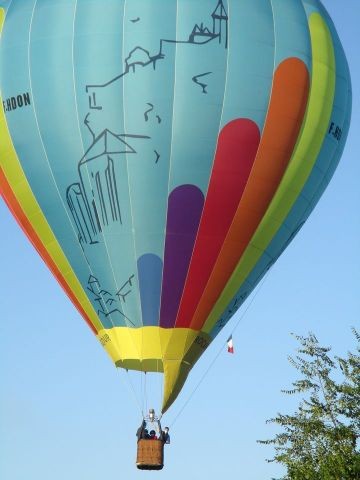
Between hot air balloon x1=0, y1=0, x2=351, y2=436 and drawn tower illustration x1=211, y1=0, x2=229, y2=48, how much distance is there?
0.03 meters

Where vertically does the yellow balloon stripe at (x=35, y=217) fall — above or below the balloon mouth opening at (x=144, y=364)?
above

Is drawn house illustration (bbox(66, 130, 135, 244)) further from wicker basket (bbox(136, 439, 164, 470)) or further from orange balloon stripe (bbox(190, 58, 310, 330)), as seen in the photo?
wicker basket (bbox(136, 439, 164, 470))

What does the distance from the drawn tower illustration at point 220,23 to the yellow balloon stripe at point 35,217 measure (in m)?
5.66

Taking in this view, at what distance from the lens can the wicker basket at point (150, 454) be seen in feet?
131

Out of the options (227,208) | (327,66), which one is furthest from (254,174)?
(327,66)

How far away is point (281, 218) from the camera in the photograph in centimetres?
4181

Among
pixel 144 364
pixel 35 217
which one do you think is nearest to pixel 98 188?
pixel 35 217

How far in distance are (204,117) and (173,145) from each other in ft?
3.25

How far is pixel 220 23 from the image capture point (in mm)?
40750

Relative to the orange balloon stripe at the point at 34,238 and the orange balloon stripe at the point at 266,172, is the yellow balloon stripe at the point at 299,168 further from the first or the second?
the orange balloon stripe at the point at 34,238

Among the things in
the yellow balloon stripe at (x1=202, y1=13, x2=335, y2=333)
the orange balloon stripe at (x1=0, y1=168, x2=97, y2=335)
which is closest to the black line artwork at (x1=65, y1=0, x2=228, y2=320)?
the orange balloon stripe at (x1=0, y1=168, x2=97, y2=335)

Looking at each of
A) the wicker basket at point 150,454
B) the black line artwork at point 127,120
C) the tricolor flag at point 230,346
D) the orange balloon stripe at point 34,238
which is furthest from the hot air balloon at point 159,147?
the tricolor flag at point 230,346

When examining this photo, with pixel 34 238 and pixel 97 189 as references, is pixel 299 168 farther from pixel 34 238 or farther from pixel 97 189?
pixel 34 238

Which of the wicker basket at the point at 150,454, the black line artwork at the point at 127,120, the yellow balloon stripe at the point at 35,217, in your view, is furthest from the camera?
the yellow balloon stripe at the point at 35,217
